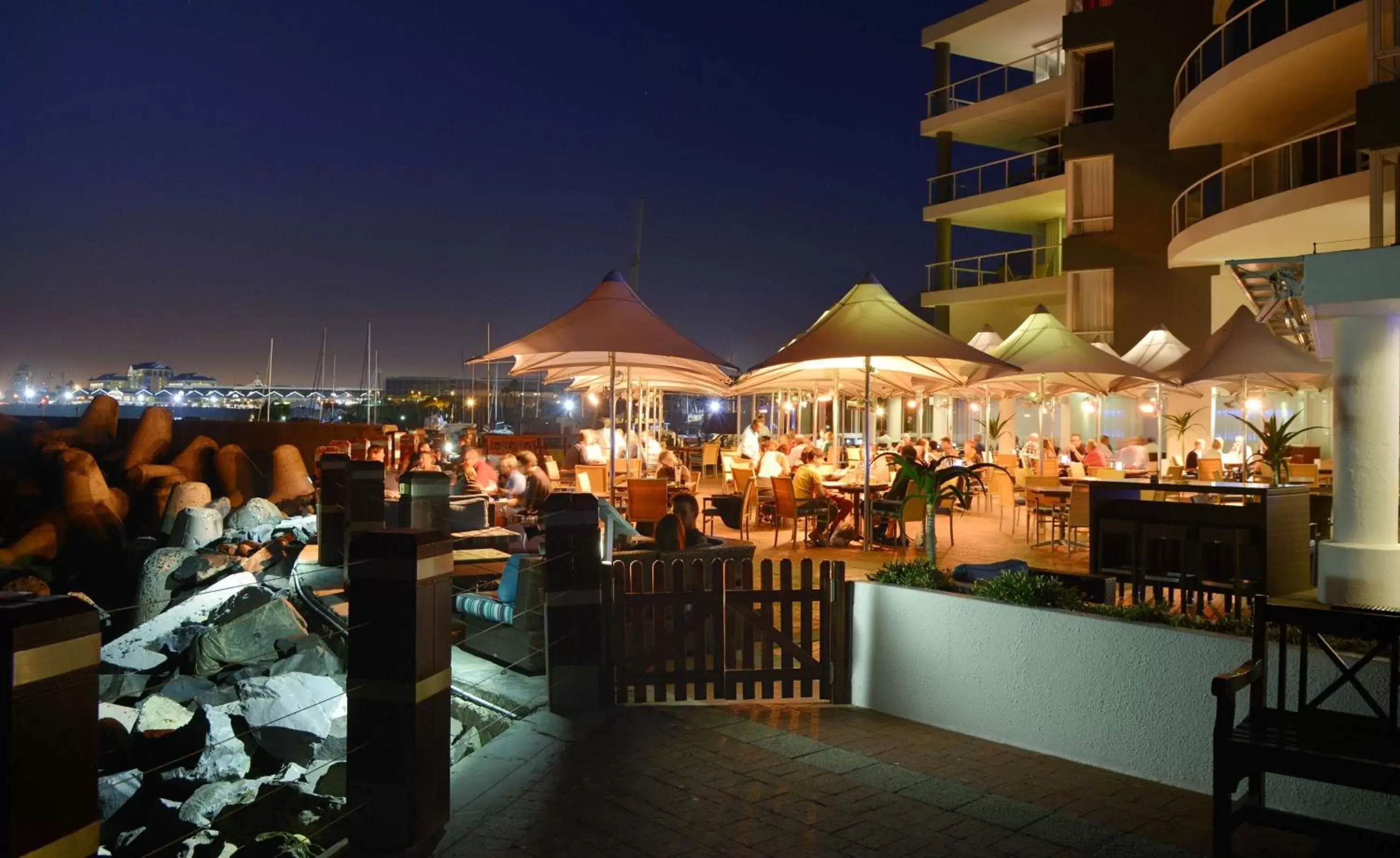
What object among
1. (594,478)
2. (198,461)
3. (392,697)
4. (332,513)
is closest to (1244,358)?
(594,478)

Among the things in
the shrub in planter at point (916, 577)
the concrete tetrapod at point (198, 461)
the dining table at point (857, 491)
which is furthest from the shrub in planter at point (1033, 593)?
the concrete tetrapod at point (198, 461)

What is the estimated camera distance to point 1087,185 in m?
26.4

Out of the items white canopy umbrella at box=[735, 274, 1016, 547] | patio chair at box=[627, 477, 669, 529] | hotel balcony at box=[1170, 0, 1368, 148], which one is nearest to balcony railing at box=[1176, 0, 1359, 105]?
hotel balcony at box=[1170, 0, 1368, 148]

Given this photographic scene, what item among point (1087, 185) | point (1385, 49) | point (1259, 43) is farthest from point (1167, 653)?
point (1087, 185)

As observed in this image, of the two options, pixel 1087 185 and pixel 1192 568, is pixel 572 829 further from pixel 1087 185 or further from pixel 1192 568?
pixel 1087 185

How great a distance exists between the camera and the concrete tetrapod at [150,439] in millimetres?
24391

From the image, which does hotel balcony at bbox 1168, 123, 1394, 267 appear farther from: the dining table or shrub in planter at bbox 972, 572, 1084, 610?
shrub in planter at bbox 972, 572, 1084, 610

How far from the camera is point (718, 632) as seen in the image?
6012 millimetres

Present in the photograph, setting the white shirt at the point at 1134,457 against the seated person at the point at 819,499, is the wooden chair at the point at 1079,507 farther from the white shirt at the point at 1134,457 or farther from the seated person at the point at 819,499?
the white shirt at the point at 1134,457

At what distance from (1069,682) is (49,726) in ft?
14.3

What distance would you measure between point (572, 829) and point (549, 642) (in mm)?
1797

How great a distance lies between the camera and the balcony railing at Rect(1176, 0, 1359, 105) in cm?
1434

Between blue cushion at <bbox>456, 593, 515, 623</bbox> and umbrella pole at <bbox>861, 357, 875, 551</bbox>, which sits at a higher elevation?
umbrella pole at <bbox>861, 357, 875, 551</bbox>

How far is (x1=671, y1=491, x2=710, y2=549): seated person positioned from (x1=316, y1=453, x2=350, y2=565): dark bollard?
5.01m
